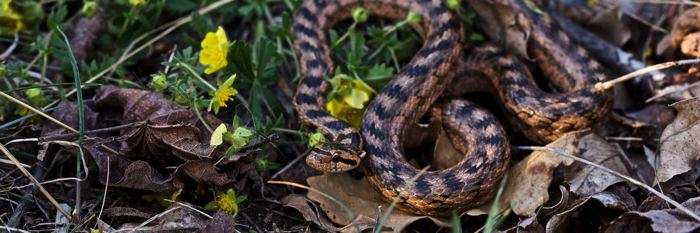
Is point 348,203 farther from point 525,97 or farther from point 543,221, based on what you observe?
point 525,97

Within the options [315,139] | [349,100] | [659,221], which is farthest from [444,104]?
[659,221]

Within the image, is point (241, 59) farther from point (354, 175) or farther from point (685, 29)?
point (685, 29)

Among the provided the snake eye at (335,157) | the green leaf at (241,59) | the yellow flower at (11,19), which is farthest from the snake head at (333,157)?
the yellow flower at (11,19)

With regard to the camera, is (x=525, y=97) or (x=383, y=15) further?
(x=383, y=15)

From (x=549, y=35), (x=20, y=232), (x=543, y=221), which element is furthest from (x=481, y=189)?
(x=20, y=232)

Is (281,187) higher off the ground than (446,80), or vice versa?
(446,80)

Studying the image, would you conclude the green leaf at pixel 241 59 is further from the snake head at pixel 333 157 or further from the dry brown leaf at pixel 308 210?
the dry brown leaf at pixel 308 210

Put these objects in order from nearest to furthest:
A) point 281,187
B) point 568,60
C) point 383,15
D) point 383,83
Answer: point 281,187, point 383,83, point 568,60, point 383,15
